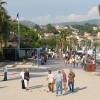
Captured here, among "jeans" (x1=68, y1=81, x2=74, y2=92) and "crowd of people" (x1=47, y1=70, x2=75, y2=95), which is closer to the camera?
"crowd of people" (x1=47, y1=70, x2=75, y2=95)

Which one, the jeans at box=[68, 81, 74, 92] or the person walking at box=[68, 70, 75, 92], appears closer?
the person walking at box=[68, 70, 75, 92]

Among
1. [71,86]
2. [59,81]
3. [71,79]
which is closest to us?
[59,81]

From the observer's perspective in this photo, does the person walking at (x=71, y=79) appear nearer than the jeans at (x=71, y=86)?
Yes

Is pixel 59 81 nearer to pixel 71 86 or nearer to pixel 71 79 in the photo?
pixel 71 79

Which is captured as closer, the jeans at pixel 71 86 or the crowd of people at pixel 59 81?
the crowd of people at pixel 59 81

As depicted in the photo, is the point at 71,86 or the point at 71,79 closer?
the point at 71,79

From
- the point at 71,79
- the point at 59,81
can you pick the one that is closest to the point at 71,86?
the point at 71,79

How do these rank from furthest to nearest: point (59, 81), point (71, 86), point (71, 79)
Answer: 1. point (71, 86)
2. point (71, 79)
3. point (59, 81)

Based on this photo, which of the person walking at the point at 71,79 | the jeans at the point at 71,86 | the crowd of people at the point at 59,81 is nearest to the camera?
the crowd of people at the point at 59,81

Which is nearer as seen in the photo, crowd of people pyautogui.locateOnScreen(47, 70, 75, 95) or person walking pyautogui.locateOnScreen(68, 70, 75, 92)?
crowd of people pyautogui.locateOnScreen(47, 70, 75, 95)

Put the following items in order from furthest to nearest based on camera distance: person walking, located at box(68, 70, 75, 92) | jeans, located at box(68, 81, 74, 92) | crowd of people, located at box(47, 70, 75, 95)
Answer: jeans, located at box(68, 81, 74, 92), person walking, located at box(68, 70, 75, 92), crowd of people, located at box(47, 70, 75, 95)

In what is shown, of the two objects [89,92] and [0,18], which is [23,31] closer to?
Answer: [0,18]

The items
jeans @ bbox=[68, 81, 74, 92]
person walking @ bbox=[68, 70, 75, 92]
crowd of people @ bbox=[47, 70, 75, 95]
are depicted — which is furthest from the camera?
jeans @ bbox=[68, 81, 74, 92]

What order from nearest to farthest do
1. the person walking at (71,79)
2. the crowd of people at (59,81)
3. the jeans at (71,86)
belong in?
the crowd of people at (59,81) → the person walking at (71,79) → the jeans at (71,86)
